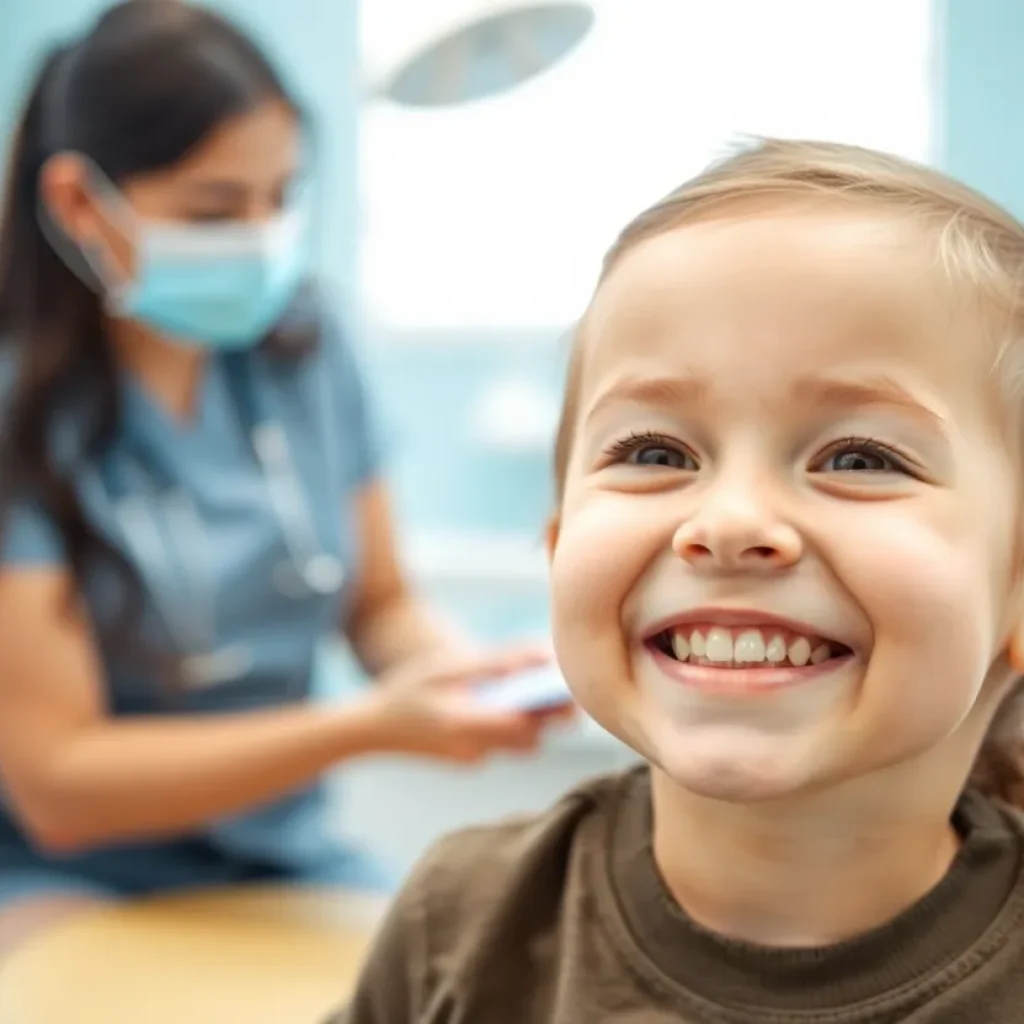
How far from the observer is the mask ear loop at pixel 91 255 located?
1221 millimetres

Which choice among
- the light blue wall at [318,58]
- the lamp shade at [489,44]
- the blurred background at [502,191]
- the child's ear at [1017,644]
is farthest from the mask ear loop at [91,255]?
the child's ear at [1017,644]

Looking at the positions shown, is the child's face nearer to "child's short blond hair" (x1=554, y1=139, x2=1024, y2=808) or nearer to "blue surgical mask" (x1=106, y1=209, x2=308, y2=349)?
"child's short blond hair" (x1=554, y1=139, x2=1024, y2=808)

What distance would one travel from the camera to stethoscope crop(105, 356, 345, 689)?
1147 millimetres

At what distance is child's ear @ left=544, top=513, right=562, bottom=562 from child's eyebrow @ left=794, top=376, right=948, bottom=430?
150 mm

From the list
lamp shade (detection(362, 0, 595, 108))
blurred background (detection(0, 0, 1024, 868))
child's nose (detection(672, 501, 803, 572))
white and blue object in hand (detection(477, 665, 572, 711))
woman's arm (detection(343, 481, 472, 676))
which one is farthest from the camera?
woman's arm (detection(343, 481, 472, 676))

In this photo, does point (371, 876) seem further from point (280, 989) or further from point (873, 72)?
point (873, 72)

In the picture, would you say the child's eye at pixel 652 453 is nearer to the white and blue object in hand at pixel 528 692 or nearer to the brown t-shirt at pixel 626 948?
the brown t-shirt at pixel 626 948

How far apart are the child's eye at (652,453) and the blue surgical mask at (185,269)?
0.76m

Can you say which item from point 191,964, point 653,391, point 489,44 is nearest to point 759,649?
point 653,391

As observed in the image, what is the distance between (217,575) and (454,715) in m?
0.24

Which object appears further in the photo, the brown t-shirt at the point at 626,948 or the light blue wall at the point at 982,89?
the light blue wall at the point at 982,89

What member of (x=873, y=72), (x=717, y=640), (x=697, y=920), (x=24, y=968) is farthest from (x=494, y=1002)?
(x=873, y=72)

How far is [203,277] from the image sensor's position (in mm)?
1225

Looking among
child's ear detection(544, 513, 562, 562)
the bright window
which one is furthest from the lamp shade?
child's ear detection(544, 513, 562, 562)
